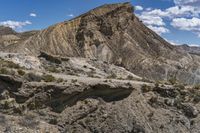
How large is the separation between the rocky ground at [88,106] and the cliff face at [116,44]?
2795 centimetres

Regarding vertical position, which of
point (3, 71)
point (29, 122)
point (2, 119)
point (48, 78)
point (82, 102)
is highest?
point (3, 71)

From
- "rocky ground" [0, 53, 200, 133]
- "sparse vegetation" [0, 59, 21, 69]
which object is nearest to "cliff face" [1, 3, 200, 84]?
"sparse vegetation" [0, 59, 21, 69]

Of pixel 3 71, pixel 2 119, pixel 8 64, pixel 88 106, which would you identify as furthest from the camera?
pixel 8 64

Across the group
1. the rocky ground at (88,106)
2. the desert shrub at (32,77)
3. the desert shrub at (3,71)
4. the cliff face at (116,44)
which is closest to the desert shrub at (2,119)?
the rocky ground at (88,106)

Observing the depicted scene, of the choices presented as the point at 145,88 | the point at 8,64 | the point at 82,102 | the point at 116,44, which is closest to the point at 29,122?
the point at 82,102

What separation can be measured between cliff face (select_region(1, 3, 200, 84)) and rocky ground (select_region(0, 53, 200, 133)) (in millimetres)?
27947

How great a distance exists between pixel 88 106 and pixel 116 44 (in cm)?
3789

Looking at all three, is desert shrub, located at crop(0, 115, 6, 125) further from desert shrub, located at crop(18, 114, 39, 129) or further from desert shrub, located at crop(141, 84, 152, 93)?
desert shrub, located at crop(141, 84, 152, 93)

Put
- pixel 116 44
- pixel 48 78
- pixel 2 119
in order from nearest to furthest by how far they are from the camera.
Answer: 1. pixel 2 119
2. pixel 48 78
3. pixel 116 44

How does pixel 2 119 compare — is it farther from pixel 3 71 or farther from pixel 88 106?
pixel 88 106

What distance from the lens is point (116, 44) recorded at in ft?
232

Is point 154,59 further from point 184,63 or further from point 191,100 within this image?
point 191,100

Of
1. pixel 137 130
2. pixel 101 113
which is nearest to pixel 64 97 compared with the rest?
pixel 101 113

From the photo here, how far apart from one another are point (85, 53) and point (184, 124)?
34041 mm
